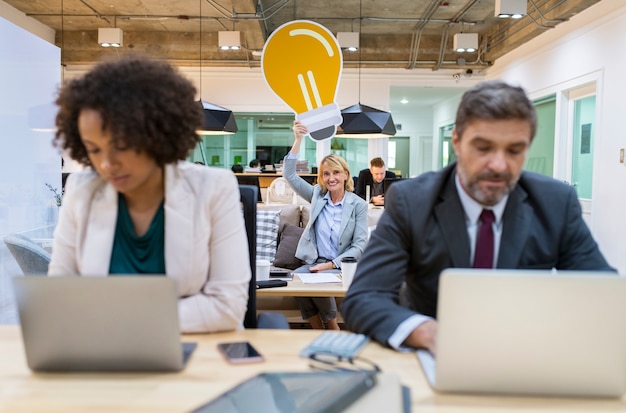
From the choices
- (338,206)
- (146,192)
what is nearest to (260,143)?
(338,206)

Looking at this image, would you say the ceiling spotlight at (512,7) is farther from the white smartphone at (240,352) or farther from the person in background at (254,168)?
the white smartphone at (240,352)

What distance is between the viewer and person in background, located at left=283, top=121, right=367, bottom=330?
12.1 feet

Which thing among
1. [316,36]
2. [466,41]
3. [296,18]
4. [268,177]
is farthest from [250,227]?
[268,177]

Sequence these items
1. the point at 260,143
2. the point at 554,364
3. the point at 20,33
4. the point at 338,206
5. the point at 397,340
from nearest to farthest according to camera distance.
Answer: the point at 554,364 < the point at 397,340 < the point at 20,33 < the point at 338,206 < the point at 260,143

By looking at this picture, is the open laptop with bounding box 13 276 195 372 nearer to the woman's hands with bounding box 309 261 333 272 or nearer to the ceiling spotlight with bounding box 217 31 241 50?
the woman's hands with bounding box 309 261 333 272

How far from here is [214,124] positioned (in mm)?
6086

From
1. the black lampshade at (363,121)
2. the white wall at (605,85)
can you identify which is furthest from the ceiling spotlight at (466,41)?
the black lampshade at (363,121)

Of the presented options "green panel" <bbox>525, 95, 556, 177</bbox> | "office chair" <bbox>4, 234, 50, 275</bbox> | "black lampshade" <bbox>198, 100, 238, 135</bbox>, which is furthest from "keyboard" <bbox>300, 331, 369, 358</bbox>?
"green panel" <bbox>525, 95, 556, 177</bbox>

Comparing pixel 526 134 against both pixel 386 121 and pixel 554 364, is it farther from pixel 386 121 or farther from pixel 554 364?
pixel 386 121

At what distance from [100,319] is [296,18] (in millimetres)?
8696

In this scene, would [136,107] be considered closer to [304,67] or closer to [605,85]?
[304,67]

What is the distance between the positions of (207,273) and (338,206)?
2606 mm

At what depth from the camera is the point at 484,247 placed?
143 cm

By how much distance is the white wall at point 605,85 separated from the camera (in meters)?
6.01
